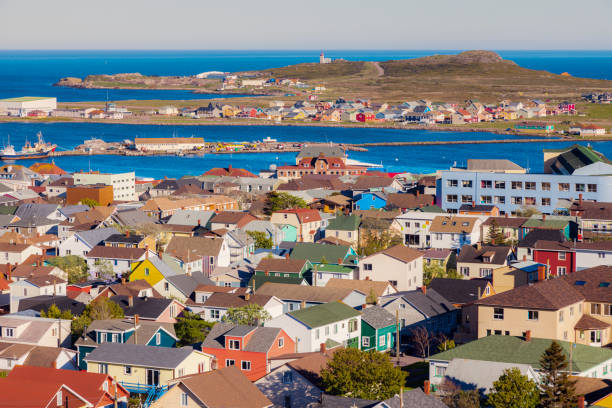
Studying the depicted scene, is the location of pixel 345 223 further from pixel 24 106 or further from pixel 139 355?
pixel 24 106

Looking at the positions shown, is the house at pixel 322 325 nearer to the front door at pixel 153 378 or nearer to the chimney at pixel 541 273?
the front door at pixel 153 378

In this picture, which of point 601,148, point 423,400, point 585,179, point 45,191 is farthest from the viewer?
point 601,148

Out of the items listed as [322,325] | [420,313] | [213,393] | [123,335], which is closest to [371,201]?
[420,313]

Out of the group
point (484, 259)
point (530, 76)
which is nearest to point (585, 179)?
point (484, 259)

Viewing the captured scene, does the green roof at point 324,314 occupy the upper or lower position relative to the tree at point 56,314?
upper

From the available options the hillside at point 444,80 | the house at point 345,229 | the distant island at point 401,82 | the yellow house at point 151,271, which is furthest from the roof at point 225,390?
the hillside at point 444,80

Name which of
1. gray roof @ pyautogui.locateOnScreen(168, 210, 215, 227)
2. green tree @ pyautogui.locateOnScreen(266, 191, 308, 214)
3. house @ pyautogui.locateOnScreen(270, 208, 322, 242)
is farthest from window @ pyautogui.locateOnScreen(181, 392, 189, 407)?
green tree @ pyautogui.locateOnScreen(266, 191, 308, 214)

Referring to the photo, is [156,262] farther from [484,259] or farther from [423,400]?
[423,400]

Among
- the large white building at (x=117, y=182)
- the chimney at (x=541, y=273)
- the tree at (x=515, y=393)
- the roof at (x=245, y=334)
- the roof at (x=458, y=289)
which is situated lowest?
the large white building at (x=117, y=182)
